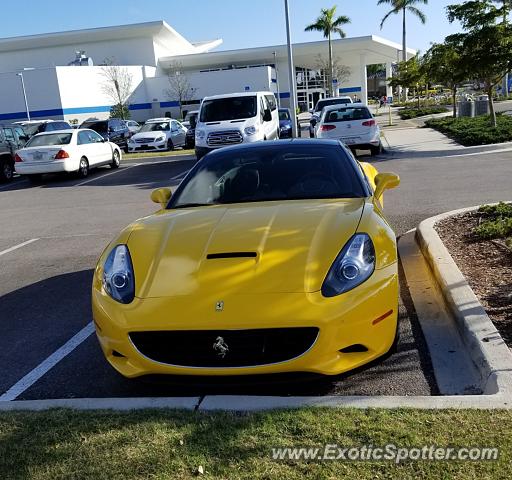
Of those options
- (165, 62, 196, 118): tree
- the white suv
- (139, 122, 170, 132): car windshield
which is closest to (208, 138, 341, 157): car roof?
the white suv

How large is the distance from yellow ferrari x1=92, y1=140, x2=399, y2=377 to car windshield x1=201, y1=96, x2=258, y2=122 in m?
12.3

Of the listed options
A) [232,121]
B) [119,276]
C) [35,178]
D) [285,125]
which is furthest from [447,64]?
[119,276]

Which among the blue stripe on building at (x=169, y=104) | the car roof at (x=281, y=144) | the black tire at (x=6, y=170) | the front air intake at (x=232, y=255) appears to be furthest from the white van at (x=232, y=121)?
the blue stripe on building at (x=169, y=104)

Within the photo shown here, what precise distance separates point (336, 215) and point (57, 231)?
657 cm

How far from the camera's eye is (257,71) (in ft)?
177

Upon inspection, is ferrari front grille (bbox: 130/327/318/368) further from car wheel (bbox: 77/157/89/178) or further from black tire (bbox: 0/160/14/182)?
black tire (bbox: 0/160/14/182)

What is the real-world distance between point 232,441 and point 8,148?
1751cm

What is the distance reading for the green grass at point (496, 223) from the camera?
579cm

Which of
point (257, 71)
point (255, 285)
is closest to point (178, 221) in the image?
point (255, 285)

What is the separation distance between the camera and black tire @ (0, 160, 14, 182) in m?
17.3

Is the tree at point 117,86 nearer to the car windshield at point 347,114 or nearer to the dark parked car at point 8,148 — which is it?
the dark parked car at point 8,148

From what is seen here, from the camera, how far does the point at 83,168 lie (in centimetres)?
1706

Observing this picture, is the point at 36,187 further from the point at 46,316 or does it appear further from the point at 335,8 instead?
the point at 335,8

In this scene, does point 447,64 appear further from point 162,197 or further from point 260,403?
point 260,403
